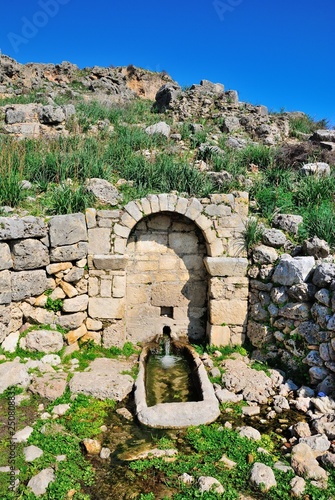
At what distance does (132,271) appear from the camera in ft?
24.4

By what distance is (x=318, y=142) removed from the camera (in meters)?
11.4

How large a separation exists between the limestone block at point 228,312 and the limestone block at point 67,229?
2.69m

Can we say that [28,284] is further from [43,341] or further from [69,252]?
[43,341]


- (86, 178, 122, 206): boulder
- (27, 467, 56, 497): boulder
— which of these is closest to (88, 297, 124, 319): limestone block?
(86, 178, 122, 206): boulder

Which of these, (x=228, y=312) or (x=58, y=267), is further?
(x=228, y=312)

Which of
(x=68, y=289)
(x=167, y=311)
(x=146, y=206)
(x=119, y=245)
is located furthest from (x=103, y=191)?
(x=167, y=311)

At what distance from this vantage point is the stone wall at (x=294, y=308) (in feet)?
18.2

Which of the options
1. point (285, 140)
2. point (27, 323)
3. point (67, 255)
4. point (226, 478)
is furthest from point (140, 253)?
point (285, 140)

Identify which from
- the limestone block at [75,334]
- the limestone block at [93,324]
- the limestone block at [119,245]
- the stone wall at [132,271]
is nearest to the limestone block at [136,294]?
the stone wall at [132,271]

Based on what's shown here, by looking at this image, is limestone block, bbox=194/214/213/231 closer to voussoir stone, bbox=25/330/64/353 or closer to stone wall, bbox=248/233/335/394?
stone wall, bbox=248/233/335/394

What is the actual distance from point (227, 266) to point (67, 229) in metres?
2.89

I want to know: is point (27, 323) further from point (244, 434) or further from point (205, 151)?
point (205, 151)

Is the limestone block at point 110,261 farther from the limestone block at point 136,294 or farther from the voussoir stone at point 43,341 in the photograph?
the voussoir stone at point 43,341

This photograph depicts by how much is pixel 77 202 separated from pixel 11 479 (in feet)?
14.3
